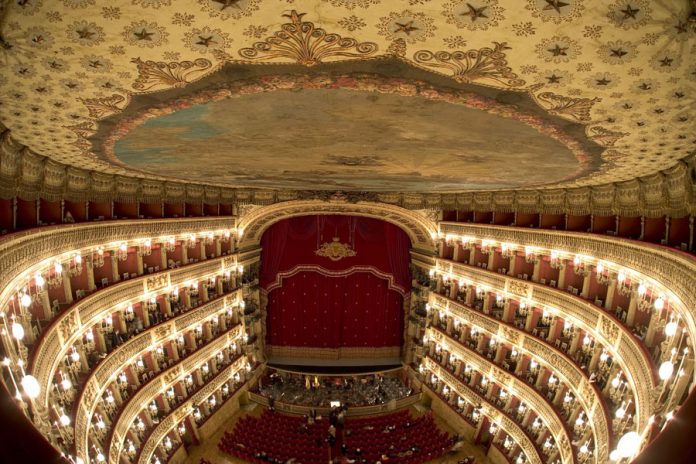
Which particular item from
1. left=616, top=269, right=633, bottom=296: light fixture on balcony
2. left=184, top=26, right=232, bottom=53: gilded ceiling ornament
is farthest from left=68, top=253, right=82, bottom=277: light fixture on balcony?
left=616, top=269, right=633, bottom=296: light fixture on balcony

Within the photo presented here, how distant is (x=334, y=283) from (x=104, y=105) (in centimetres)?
1903

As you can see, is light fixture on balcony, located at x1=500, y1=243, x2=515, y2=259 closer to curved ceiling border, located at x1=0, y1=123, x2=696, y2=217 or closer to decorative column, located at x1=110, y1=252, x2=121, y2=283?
curved ceiling border, located at x1=0, y1=123, x2=696, y2=217

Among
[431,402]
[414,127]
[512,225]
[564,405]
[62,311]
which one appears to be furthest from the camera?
[431,402]

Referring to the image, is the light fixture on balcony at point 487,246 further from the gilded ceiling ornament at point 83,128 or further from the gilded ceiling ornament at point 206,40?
the gilded ceiling ornament at point 206,40

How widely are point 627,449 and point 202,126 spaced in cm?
644

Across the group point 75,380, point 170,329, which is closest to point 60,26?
point 75,380

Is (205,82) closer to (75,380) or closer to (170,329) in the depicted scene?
(75,380)

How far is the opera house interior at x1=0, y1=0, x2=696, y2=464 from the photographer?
3434 millimetres

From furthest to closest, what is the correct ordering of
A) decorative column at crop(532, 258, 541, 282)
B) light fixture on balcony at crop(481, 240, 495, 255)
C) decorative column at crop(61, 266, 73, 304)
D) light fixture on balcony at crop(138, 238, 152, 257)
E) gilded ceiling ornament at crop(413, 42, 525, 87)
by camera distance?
light fixture on balcony at crop(481, 240, 495, 255)
decorative column at crop(532, 258, 541, 282)
light fixture on balcony at crop(138, 238, 152, 257)
decorative column at crop(61, 266, 73, 304)
gilded ceiling ornament at crop(413, 42, 525, 87)

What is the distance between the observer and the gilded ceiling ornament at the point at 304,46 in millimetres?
3416

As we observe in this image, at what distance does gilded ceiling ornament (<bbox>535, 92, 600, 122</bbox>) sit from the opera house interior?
57 mm

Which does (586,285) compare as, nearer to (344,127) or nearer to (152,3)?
(344,127)

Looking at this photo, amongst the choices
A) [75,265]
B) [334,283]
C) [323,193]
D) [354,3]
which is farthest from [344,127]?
[334,283]

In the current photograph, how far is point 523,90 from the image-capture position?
438 cm
